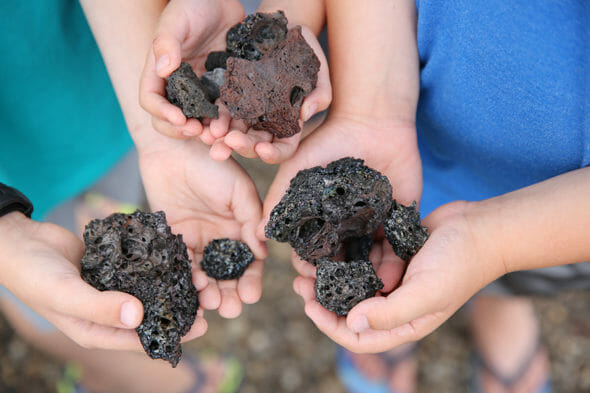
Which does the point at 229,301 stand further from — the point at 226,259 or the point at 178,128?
the point at 178,128

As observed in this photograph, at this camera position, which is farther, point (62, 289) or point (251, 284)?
point (251, 284)

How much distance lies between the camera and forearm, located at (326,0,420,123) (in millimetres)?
2771

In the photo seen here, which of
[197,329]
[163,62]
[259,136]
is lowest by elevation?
[197,329]

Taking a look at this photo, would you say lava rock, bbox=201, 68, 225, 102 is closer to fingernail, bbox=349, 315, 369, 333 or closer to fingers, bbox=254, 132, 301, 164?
fingers, bbox=254, 132, 301, 164

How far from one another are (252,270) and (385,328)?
36.0 inches

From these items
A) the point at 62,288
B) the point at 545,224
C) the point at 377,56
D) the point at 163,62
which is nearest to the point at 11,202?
the point at 62,288

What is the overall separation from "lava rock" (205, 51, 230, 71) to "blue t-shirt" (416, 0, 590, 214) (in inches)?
47.6

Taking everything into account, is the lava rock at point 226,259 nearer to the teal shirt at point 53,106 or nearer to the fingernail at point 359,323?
the fingernail at point 359,323

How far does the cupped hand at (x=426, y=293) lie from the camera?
2.00 m

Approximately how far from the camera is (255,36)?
109 inches

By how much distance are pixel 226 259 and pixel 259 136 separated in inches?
29.2

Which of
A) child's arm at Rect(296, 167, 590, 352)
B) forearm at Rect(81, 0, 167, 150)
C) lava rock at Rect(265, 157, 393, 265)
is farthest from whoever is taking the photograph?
forearm at Rect(81, 0, 167, 150)

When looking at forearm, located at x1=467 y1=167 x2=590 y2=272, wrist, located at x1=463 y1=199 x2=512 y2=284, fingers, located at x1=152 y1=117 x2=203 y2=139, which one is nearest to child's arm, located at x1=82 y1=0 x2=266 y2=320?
fingers, located at x1=152 y1=117 x2=203 y2=139

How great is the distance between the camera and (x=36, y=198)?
340 centimetres
